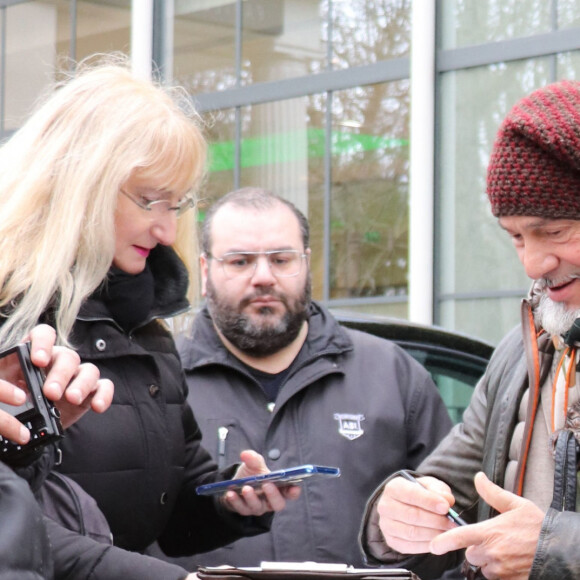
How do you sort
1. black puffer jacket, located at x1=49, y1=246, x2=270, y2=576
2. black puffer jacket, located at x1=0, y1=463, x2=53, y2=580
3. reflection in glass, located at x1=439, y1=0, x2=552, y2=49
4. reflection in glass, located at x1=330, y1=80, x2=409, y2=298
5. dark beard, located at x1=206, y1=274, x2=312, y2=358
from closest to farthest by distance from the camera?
black puffer jacket, located at x1=0, y1=463, x2=53, y2=580 → black puffer jacket, located at x1=49, y1=246, x2=270, y2=576 → dark beard, located at x1=206, y1=274, x2=312, y2=358 → reflection in glass, located at x1=439, y1=0, x2=552, y2=49 → reflection in glass, located at x1=330, y1=80, x2=409, y2=298

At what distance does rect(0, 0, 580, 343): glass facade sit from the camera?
12.2m

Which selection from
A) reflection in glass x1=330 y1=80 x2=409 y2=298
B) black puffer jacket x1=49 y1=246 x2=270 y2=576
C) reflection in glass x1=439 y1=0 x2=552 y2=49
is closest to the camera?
black puffer jacket x1=49 y1=246 x2=270 y2=576

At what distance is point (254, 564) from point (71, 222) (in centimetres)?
174

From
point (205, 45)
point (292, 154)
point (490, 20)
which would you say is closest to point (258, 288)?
point (490, 20)

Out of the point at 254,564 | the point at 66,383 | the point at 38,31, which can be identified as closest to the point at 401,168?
the point at 38,31

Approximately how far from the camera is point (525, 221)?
3.22m

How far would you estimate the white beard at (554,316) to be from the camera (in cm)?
319

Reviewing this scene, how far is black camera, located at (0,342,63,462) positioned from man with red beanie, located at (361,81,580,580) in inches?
38.8

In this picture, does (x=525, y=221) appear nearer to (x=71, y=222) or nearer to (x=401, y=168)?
(x=71, y=222)

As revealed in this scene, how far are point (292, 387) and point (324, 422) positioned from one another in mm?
174

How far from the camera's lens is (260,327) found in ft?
15.7

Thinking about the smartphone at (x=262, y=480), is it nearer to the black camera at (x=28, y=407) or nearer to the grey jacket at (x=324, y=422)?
the black camera at (x=28, y=407)

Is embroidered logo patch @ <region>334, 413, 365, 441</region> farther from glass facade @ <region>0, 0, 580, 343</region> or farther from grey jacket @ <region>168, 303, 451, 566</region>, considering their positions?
glass facade @ <region>0, 0, 580, 343</region>

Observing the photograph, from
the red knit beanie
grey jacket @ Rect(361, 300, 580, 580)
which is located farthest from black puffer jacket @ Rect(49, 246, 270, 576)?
the red knit beanie
